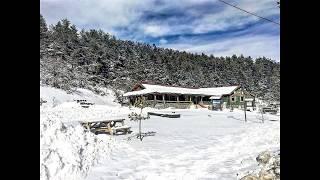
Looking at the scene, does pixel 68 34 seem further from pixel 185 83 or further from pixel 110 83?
pixel 185 83

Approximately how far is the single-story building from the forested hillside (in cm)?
606

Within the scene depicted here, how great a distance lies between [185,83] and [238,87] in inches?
457

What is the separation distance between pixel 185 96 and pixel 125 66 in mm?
15515

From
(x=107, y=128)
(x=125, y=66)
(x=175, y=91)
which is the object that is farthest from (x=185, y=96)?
(x=107, y=128)

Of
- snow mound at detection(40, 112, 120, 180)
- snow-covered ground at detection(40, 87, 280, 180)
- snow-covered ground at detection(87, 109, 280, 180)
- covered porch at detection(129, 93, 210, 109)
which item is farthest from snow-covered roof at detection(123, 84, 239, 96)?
snow mound at detection(40, 112, 120, 180)

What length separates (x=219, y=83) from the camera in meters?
57.5

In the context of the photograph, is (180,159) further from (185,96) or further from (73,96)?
(73,96)

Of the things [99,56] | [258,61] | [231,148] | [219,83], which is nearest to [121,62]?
[99,56]

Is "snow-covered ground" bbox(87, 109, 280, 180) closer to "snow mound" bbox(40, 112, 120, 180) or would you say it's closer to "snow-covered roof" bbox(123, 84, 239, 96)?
"snow mound" bbox(40, 112, 120, 180)

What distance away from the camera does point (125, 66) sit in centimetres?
5322

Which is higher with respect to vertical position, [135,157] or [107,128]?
[107,128]

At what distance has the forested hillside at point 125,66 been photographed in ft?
155
